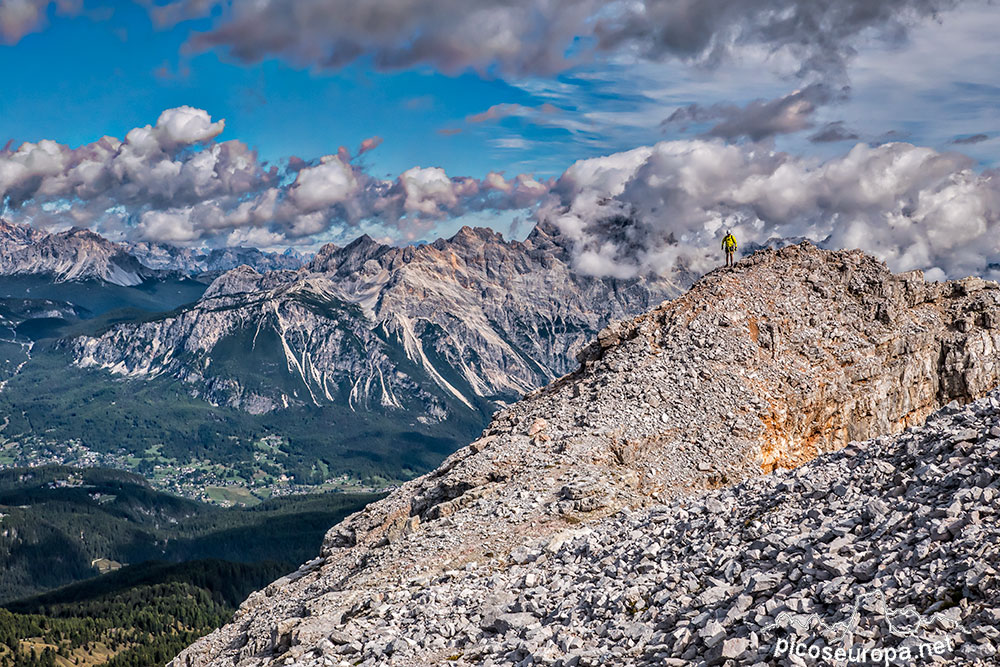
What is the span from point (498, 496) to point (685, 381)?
1730 cm

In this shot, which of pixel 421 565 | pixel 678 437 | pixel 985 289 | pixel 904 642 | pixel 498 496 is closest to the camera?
pixel 904 642

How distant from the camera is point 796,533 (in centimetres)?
2580

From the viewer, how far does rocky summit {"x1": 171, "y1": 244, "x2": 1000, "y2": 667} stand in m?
21.3

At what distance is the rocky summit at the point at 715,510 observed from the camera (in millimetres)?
21281

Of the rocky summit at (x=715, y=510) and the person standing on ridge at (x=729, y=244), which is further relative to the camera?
the person standing on ridge at (x=729, y=244)

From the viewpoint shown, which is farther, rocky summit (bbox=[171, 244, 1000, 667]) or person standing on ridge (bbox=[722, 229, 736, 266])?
person standing on ridge (bbox=[722, 229, 736, 266])

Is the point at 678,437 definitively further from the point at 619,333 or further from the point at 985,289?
the point at 985,289

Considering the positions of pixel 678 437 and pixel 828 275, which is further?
pixel 828 275

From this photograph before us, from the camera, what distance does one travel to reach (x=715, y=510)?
31781 millimetres

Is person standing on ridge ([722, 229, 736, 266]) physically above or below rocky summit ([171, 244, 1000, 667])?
above

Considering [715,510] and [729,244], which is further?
[729,244]

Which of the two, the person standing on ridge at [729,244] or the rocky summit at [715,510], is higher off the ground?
the person standing on ridge at [729,244]

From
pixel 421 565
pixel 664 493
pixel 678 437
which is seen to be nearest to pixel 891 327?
pixel 678 437

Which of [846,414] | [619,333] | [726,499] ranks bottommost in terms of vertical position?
[846,414]
